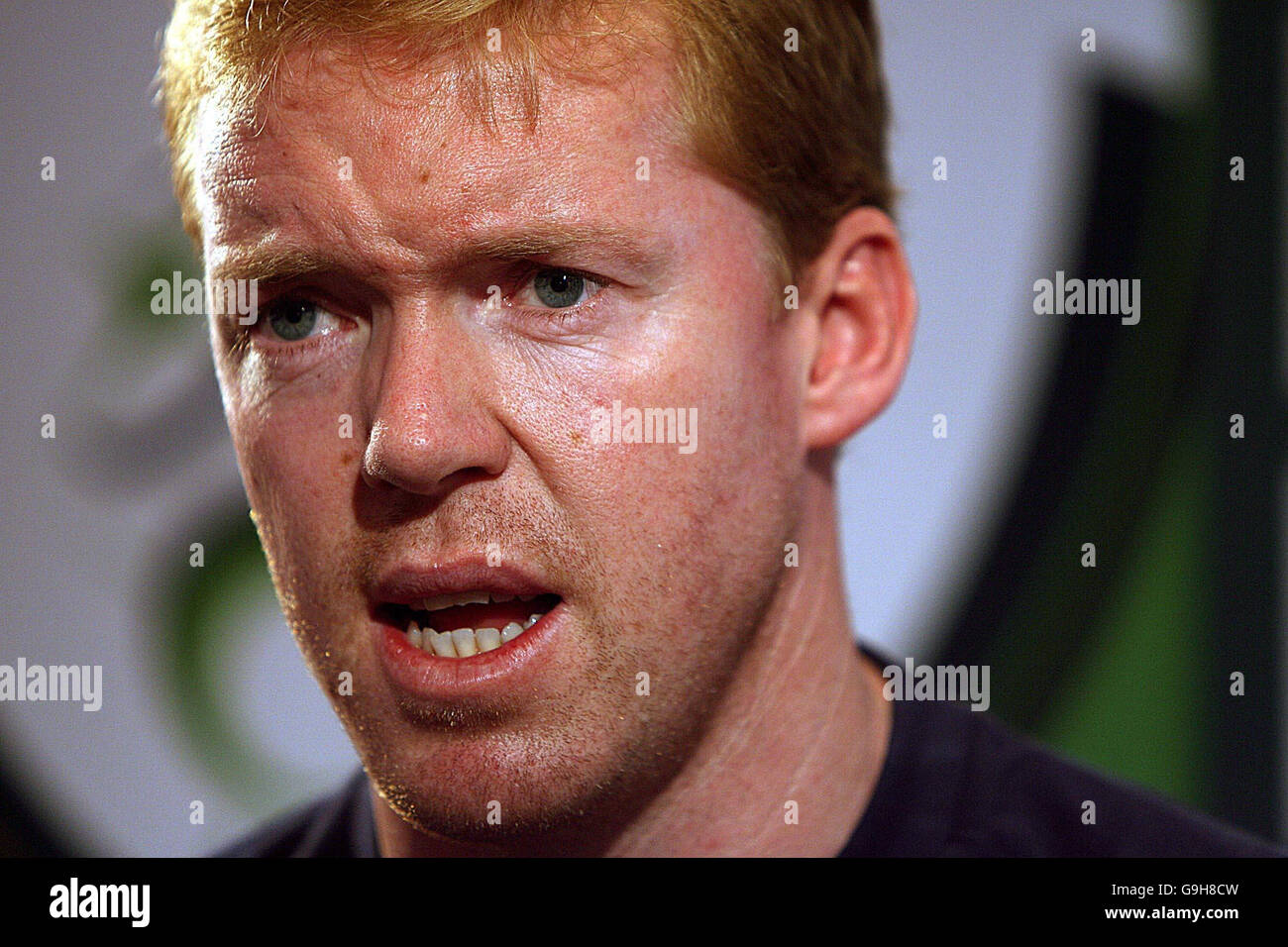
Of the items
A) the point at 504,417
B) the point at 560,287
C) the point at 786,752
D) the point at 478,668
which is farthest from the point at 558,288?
the point at 786,752

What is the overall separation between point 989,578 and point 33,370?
2.24 metres

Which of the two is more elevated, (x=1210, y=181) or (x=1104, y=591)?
(x=1210, y=181)

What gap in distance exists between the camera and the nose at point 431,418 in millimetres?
1332

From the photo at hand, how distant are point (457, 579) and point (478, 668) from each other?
0.35 feet

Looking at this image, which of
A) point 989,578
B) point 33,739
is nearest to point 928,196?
point 989,578

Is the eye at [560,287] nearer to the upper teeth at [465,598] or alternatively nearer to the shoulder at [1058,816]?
the upper teeth at [465,598]

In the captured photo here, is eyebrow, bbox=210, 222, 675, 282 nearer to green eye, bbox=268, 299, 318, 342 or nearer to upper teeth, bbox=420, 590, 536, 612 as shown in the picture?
green eye, bbox=268, 299, 318, 342

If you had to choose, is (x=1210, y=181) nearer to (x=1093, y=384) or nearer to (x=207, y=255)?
(x=1093, y=384)

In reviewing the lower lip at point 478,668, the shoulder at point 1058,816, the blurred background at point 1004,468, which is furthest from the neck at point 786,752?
the blurred background at point 1004,468

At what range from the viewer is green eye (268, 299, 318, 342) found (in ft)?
4.86

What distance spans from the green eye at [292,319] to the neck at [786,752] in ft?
2.08

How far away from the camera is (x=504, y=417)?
139 centimetres

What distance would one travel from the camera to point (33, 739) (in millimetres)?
2941

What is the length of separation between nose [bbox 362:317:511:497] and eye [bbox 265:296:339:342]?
13 cm
